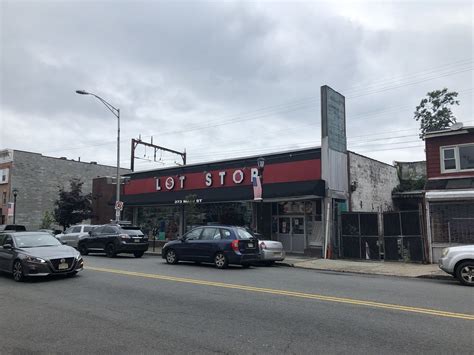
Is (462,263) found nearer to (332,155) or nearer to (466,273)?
(466,273)

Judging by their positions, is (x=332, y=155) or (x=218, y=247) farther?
(x=332, y=155)

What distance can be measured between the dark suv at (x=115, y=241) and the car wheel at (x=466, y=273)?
13858mm

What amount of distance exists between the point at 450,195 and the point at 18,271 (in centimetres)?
1600

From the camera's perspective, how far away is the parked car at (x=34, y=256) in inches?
444

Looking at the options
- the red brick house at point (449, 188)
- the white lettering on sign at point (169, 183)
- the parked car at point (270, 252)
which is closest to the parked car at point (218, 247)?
the parked car at point (270, 252)

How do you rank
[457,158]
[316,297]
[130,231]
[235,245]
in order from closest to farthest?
[316,297]
[235,245]
[457,158]
[130,231]

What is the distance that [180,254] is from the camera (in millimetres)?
15969

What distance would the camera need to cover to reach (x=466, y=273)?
11609 mm

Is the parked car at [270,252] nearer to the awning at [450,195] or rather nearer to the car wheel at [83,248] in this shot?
the awning at [450,195]

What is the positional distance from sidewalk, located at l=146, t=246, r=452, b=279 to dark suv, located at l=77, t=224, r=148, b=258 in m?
7.09

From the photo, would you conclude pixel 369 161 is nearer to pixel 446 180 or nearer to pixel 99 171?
pixel 446 180

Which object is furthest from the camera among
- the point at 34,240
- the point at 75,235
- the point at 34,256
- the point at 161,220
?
the point at 161,220

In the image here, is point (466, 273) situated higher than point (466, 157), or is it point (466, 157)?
point (466, 157)

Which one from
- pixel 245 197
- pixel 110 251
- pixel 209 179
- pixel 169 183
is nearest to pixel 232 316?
pixel 110 251
